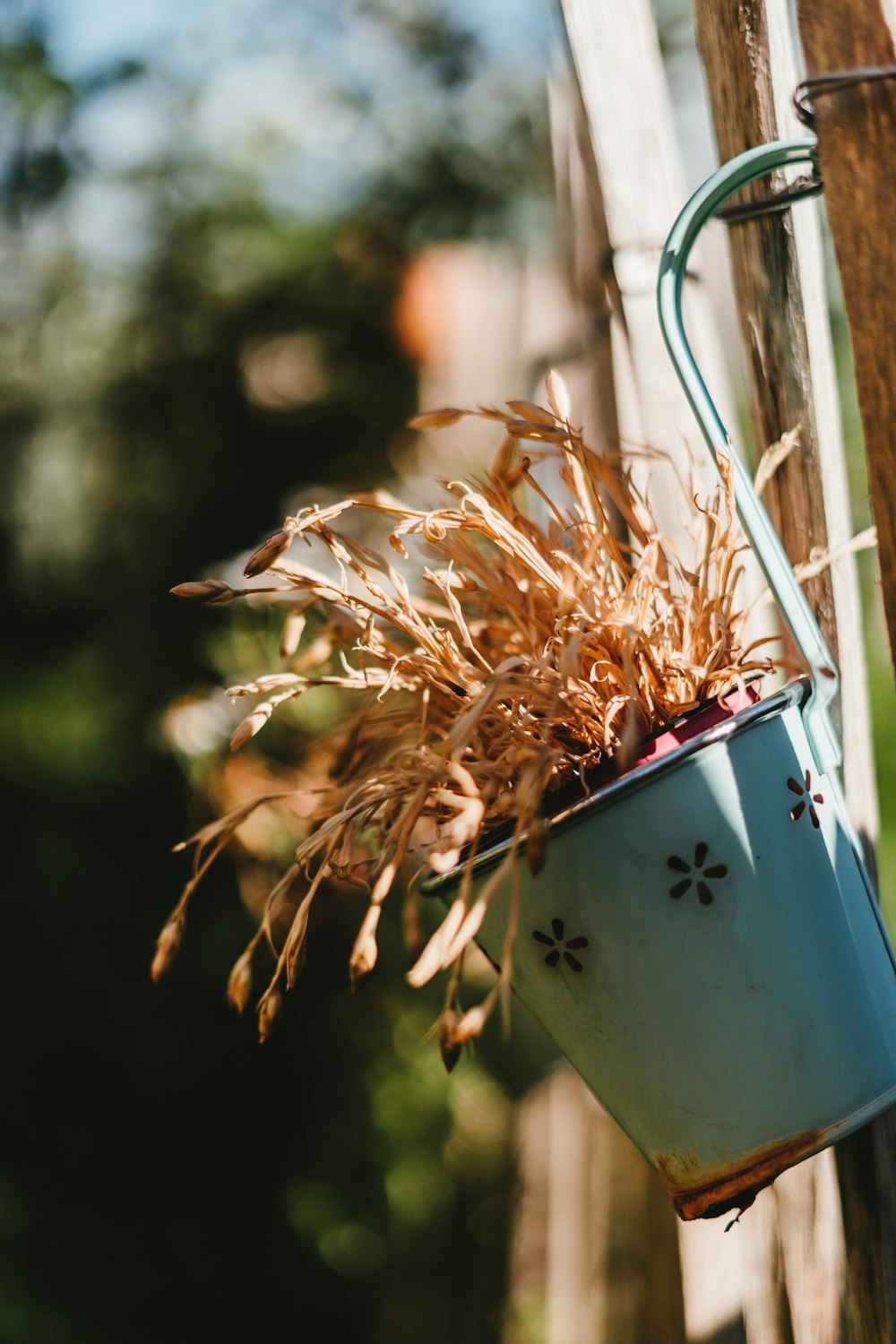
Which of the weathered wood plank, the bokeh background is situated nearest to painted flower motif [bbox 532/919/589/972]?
the weathered wood plank

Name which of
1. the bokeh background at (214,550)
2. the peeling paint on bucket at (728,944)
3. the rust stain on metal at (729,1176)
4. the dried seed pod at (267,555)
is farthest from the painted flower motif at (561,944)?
the bokeh background at (214,550)

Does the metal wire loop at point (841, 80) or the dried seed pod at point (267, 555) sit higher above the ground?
the metal wire loop at point (841, 80)

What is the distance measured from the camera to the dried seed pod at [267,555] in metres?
0.52

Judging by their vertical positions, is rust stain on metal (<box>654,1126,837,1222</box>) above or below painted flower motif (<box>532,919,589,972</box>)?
below

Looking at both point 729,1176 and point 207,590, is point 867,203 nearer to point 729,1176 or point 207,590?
point 207,590

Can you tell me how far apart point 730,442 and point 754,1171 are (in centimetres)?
40

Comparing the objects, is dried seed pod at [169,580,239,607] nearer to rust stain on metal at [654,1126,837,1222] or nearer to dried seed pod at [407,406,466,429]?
dried seed pod at [407,406,466,429]

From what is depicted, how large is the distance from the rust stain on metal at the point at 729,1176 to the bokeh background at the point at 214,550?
84 centimetres

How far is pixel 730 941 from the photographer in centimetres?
50

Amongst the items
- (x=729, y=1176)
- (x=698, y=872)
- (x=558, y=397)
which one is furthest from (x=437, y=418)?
(x=729, y=1176)

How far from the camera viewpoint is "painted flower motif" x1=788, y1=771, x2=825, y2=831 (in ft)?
1.67

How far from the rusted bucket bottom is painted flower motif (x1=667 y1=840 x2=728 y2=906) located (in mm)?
142

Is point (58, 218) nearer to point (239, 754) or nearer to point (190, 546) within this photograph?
point (190, 546)

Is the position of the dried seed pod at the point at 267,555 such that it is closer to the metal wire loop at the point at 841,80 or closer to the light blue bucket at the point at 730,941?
the light blue bucket at the point at 730,941
